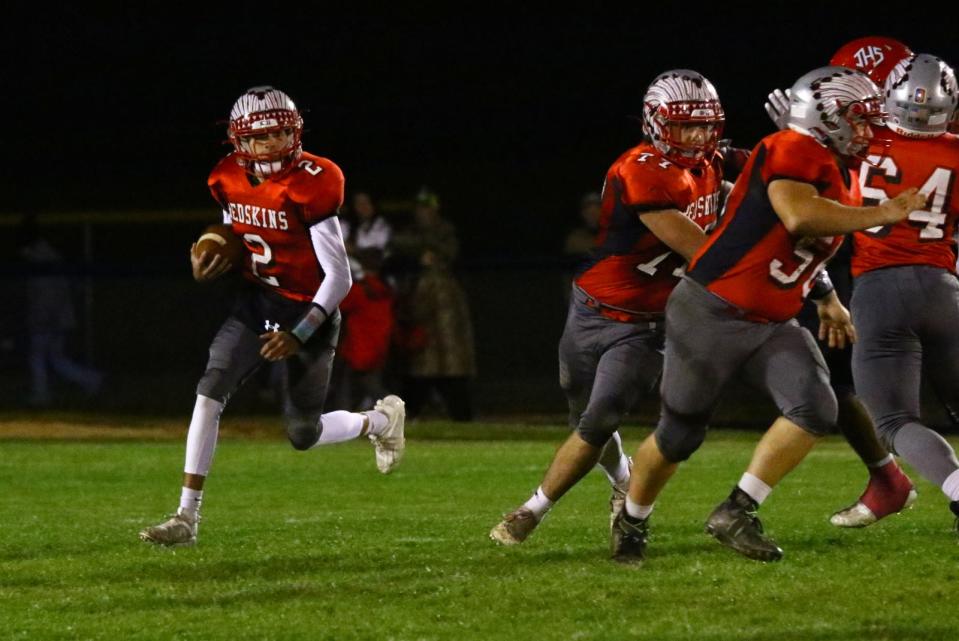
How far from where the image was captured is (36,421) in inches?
536

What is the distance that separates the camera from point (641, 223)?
6238 mm

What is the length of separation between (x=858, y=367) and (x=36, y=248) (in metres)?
10.2

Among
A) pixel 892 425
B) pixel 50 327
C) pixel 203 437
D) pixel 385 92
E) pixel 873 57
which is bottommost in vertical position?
pixel 385 92

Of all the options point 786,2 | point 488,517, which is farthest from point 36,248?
point 786,2

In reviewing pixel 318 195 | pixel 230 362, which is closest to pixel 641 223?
pixel 318 195

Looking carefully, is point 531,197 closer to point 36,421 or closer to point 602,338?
point 36,421

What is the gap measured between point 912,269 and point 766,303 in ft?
2.55

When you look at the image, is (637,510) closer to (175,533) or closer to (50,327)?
(175,533)

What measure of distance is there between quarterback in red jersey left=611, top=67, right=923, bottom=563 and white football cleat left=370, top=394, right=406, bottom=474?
2.30 meters

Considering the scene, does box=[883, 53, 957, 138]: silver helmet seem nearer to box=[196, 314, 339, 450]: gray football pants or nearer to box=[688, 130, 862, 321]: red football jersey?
box=[688, 130, 862, 321]: red football jersey

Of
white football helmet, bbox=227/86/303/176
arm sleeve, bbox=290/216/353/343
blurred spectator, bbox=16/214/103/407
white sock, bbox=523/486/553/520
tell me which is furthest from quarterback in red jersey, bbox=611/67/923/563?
blurred spectator, bbox=16/214/103/407

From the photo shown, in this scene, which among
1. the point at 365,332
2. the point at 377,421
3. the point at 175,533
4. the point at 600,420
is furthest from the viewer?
the point at 365,332

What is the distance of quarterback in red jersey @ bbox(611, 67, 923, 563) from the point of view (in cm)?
544

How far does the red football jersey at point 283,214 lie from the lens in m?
6.78
